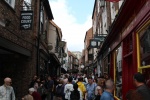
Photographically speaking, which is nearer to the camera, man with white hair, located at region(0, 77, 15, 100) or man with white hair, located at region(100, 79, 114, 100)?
man with white hair, located at region(100, 79, 114, 100)

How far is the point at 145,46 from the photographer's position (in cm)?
650

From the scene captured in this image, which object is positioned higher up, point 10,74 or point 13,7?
point 13,7

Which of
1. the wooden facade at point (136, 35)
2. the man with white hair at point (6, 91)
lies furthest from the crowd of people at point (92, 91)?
the wooden facade at point (136, 35)

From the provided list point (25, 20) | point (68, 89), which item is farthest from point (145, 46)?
point (25, 20)

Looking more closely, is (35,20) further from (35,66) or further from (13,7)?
(13,7)

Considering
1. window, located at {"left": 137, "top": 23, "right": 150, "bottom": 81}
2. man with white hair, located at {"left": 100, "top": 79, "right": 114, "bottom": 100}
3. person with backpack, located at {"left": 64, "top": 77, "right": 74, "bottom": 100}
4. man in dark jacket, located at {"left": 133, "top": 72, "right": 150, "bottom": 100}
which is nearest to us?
man in dark jacket, located at {"left": 133, "top": 72, "right": 150, "bottom": 100}

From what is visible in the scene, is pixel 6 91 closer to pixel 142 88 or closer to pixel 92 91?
pixel 92 91

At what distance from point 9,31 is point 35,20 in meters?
5.53

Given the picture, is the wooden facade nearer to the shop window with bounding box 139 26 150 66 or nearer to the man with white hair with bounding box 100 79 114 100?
the shop window with bounding box 139 26 150 66

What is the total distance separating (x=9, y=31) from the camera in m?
11.4

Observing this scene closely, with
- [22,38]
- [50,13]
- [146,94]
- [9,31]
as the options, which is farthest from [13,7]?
[50,13]

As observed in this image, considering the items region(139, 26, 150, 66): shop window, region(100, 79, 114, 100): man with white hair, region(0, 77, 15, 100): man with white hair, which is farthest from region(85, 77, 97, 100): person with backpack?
region(100, 79, 114, 100): man with white hair

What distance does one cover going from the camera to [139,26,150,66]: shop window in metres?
6.28

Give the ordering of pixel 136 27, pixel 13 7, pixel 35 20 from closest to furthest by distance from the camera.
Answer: pixel 136 27 → pixel 13 7 → pixel 35 20
